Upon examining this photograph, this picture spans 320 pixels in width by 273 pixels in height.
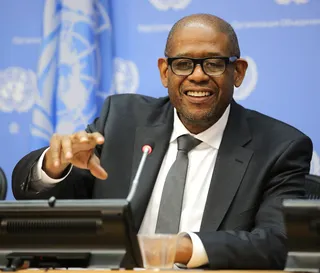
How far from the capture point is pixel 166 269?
1505mm

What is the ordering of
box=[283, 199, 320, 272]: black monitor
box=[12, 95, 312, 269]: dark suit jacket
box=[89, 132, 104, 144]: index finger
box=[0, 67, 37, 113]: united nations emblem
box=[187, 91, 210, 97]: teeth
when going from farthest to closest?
box=[0, 67, 37, 113]: united nations emblem → box=[187, 91, 210, 97]: teeth → box=[12, 95, 312, 269]: dark suit jacket → box=[89, 132, 104, 144]: index finger → box=[283, 199, 320, 272]: black monitor

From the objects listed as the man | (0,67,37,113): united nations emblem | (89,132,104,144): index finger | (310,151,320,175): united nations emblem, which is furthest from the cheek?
(0,67,37,113): united nations emblem

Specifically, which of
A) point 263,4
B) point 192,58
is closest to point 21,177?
point 192,58

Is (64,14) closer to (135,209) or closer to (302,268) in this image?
(135,209)

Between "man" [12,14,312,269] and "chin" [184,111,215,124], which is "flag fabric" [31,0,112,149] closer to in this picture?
"man" [12,14,312,269]

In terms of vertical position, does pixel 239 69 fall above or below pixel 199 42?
below

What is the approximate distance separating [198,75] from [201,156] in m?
0.31

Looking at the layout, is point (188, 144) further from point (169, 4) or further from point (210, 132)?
point (169, 4)

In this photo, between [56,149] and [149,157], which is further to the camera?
[149,157]

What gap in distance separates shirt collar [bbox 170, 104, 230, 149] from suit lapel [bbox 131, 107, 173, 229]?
0.08 feet

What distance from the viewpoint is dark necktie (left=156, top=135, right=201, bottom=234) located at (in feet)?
7.20

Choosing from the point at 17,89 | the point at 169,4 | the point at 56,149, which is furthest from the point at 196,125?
the point at 17,89

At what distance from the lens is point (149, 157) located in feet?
7.66

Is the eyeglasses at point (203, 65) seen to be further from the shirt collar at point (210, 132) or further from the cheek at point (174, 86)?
the shirt collar at point (210, 132)
